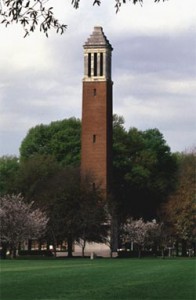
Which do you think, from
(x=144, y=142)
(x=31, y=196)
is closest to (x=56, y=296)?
(x=31, y=196)

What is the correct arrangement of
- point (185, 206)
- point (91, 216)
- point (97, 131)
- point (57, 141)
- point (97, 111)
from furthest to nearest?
1. point (57, 141)
2. point (97, 111)
3. point (97, 131)
4. point (185, 206)
5. point (91, 216)

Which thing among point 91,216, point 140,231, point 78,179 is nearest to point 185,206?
point 140,231

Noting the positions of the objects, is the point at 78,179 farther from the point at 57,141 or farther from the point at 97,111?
the point at 57,141

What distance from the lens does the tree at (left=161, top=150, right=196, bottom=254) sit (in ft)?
213

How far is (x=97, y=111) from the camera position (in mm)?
70875

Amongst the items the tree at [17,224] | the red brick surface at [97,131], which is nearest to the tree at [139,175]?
the red brick surface at [97,131]

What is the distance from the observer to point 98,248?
66.6 m

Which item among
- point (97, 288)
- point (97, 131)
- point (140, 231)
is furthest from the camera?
point (97, 131)

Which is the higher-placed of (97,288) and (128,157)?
(128,157)

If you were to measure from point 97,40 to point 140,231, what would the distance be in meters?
19.1

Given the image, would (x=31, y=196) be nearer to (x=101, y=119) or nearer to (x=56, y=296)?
(x=101, y=119)

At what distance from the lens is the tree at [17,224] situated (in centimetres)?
5553

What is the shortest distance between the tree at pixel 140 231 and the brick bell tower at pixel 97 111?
3649mm

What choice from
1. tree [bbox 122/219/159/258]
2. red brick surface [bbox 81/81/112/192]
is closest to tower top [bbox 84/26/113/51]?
red brick surface [bbox 81/81/112/192]
